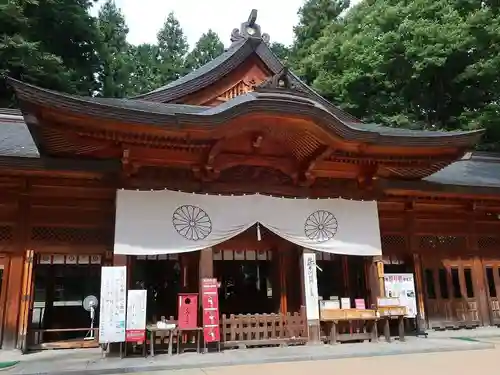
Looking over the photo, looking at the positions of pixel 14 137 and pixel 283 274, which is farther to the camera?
pixel 14 137

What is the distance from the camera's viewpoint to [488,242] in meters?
12.2

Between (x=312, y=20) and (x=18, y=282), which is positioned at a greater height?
(x=312, y=20)

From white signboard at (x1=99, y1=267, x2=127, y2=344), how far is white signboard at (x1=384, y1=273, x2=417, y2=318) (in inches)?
228

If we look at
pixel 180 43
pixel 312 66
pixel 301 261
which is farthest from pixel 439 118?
pixel 180 43

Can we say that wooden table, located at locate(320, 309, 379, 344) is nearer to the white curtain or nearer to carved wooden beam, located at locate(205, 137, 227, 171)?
the white curtain

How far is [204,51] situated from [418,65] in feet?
98.2

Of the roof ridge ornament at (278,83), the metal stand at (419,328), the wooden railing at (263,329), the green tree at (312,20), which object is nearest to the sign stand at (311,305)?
the wooden railing at (263,329)

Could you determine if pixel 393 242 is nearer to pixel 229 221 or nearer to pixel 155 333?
pixel 229 221

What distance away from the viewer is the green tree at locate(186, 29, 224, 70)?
43.7 metres

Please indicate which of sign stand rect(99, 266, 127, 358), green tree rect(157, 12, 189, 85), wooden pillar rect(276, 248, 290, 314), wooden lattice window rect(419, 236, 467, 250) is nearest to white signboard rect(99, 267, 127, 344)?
sign stand rect(99, 266, 127, 358)

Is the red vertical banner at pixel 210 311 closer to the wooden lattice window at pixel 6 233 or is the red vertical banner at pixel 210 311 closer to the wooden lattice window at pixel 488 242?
the wooden lattice window at pixel 6 233

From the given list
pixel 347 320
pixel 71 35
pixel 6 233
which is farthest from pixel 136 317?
pixel 71 35

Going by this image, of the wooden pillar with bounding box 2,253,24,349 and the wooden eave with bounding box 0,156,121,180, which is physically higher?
the wooden eave with bounding box 0,156,121,180

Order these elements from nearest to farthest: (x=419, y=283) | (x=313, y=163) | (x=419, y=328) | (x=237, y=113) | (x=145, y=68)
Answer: (x=237, y=113) < (x=313, y=163) < (x=419, y=328) < (x=419, y=283) < (x=145, y=68)
